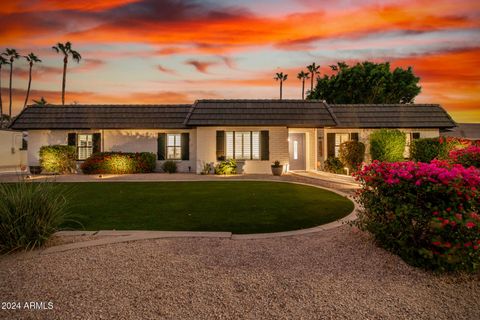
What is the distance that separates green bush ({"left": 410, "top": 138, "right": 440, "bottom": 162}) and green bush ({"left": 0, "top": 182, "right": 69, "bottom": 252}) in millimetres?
17472

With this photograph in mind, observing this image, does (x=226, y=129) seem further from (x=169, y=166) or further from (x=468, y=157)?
(x=468, y=157)

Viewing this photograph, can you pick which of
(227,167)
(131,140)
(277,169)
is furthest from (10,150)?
(277,169)

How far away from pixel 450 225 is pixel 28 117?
23.4m

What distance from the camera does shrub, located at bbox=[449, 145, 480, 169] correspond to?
11.5 metres

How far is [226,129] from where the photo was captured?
59.5ft

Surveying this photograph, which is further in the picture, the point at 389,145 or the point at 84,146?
the point at 84,146

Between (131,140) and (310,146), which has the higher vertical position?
(131,140)

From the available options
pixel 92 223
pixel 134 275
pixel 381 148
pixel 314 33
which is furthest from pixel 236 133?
pixel 134 275

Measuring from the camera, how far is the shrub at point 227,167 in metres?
17.5

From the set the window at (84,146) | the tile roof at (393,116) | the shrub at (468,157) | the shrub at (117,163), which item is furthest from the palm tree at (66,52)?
the shrub at (468,157)

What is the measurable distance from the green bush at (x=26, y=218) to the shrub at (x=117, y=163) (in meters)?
13.7

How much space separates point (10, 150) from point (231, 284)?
1257 inches

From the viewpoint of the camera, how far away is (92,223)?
263 inches

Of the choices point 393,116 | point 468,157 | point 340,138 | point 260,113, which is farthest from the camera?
point 393,116
